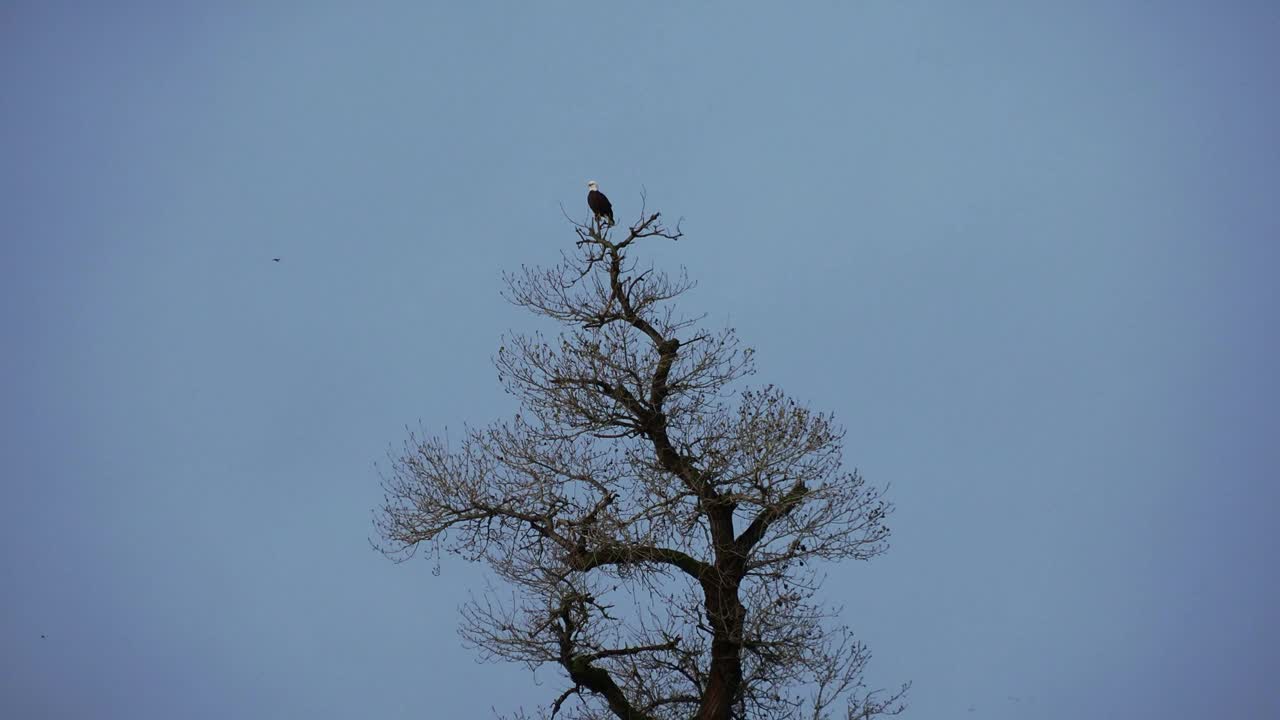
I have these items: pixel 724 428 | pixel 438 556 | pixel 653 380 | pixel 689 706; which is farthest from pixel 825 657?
pixel 438 556

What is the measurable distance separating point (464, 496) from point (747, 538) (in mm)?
2799

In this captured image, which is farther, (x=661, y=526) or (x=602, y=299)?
(x=602, y=299)

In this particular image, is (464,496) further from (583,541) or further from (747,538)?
(747,538)

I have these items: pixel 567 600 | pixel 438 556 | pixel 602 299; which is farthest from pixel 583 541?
pixel 602 299

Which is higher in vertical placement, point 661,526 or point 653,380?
point 653,380

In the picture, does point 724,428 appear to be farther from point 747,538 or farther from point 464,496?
point 464,496

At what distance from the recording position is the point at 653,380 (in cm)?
1203

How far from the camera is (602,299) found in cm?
1232

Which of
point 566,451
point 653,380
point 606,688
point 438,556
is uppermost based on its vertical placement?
point 653,380

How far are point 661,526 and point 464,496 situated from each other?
1.98m

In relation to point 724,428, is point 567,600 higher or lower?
lower

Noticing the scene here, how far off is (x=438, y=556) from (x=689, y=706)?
9.76 feet

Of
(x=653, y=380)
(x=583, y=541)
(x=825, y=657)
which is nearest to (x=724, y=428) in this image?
(x=653, y=380)

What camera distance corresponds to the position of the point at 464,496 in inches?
468
